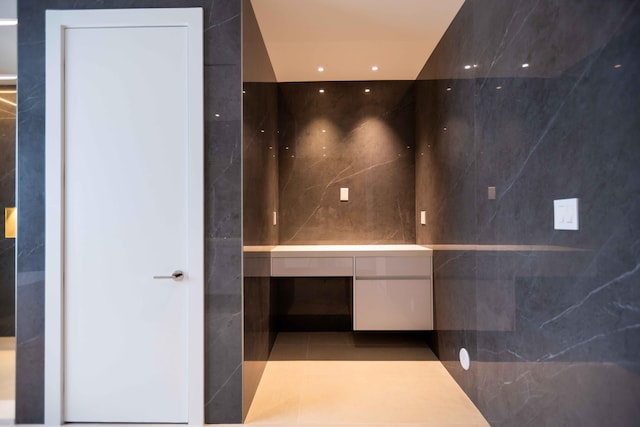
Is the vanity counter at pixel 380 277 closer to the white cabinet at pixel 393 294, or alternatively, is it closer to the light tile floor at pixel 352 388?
the white cabinet at pixel 393 294

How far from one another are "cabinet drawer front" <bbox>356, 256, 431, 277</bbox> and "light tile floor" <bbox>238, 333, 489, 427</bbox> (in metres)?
0.68

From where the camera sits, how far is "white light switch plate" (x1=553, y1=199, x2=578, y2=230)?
1.21 m

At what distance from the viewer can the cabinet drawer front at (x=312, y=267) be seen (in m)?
2.84

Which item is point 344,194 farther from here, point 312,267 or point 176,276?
point 176,276

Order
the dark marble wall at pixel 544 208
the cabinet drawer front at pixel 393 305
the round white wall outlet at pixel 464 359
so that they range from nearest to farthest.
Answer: the dark marble wall at pixel 544 208 → the round white wall outlet at pixel 464 359 → the cabinet drawer front at pixel 393 305

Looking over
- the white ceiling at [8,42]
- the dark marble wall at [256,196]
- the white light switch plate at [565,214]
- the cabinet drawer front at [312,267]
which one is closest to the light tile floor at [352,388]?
the dark marble wall at [256,196]

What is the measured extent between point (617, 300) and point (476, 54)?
1498 mm

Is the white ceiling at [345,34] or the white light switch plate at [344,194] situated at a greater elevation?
the white ceiling at [345,34]

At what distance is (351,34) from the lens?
2.54 meters

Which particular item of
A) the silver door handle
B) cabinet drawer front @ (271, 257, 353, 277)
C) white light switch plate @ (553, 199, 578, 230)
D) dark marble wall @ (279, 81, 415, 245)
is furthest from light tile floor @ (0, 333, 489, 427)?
white light switch plate @ (553, 199, 578, 230)

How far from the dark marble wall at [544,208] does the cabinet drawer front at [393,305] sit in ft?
1.19

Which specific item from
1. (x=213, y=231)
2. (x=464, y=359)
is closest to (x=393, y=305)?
(x=464, y=359)

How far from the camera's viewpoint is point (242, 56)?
6.45ft

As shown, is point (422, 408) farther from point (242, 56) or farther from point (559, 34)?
point (242, 56)
